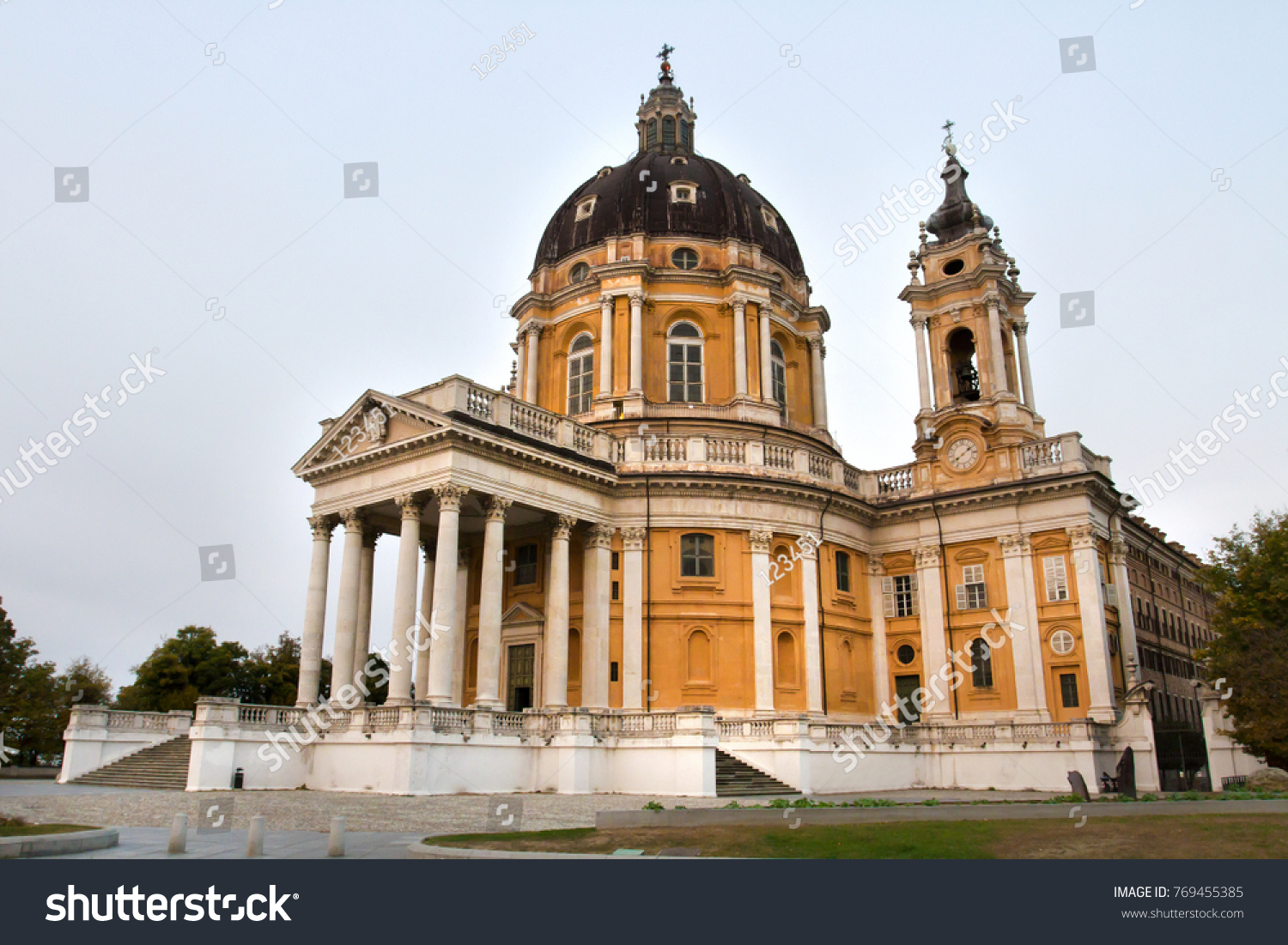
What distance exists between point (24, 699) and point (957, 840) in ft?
168

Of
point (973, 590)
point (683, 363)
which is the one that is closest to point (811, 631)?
point (973, 590)

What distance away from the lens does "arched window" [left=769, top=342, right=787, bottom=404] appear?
44.8m

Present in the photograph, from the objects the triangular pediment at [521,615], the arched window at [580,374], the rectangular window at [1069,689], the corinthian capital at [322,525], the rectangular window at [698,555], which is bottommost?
the rectangular window at [1069,689]

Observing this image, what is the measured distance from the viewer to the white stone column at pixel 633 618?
3431 cm

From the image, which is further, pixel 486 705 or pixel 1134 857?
pixel 486 705

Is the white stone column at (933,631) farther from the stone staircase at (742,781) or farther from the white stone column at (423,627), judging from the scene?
the white stone column at (423,627)

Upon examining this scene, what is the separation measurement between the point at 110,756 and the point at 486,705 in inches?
536

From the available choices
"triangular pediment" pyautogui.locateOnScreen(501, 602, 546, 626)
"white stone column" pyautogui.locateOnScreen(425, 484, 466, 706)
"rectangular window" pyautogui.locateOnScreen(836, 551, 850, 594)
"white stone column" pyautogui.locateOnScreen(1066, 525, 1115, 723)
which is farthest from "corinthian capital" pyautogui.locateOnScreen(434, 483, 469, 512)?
"white stone column" pyautogui.locateOnScreen(1066, 525, 1115, 723)

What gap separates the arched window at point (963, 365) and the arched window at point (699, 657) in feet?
53.8

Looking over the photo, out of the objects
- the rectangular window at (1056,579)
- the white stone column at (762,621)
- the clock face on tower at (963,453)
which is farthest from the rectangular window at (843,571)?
the rectangular window at (1056,579)

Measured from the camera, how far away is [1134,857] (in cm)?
1168
